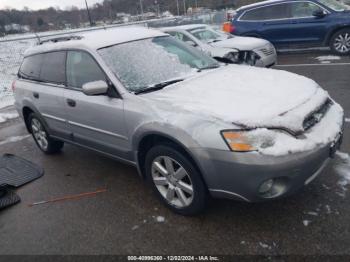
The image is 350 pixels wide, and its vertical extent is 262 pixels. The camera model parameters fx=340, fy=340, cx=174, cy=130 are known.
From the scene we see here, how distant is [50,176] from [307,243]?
3231 millimetres

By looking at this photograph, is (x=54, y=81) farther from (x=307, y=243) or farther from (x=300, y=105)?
(x=307, y=243)

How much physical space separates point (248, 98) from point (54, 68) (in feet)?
8.68

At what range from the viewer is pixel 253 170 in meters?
2.49

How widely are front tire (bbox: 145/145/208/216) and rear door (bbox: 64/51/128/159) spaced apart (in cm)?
45

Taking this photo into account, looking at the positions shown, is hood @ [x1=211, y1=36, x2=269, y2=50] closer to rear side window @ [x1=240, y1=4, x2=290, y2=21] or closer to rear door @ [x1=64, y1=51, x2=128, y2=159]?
rear side window @ [x1=240, y1=4, x2=290, y2=21]

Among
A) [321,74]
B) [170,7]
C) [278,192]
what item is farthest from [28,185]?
[170,7]

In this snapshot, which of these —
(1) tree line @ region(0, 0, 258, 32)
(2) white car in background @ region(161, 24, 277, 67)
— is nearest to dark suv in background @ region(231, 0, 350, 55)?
(2) white car in background @ region(161, 24, 277, 67)

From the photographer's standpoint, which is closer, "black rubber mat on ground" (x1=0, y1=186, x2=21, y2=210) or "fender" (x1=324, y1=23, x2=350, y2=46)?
"black rubber mat on ground" (x1=0, y1=186, x2=21, y2=210)

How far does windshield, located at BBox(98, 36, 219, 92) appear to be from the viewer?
346 centimetres

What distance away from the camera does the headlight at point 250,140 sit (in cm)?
252

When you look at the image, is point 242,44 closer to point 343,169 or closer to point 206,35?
point 206,35

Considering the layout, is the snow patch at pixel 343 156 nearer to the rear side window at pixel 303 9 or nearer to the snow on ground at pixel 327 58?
the snow on ground at pixel 327 58

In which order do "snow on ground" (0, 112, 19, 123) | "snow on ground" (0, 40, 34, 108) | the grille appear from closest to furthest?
1. the grille
2. "snow on ground" (0, 112, 19, 123)
3. "snow on ground" (0, 40, 34, 108)

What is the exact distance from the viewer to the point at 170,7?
40.2 metres
